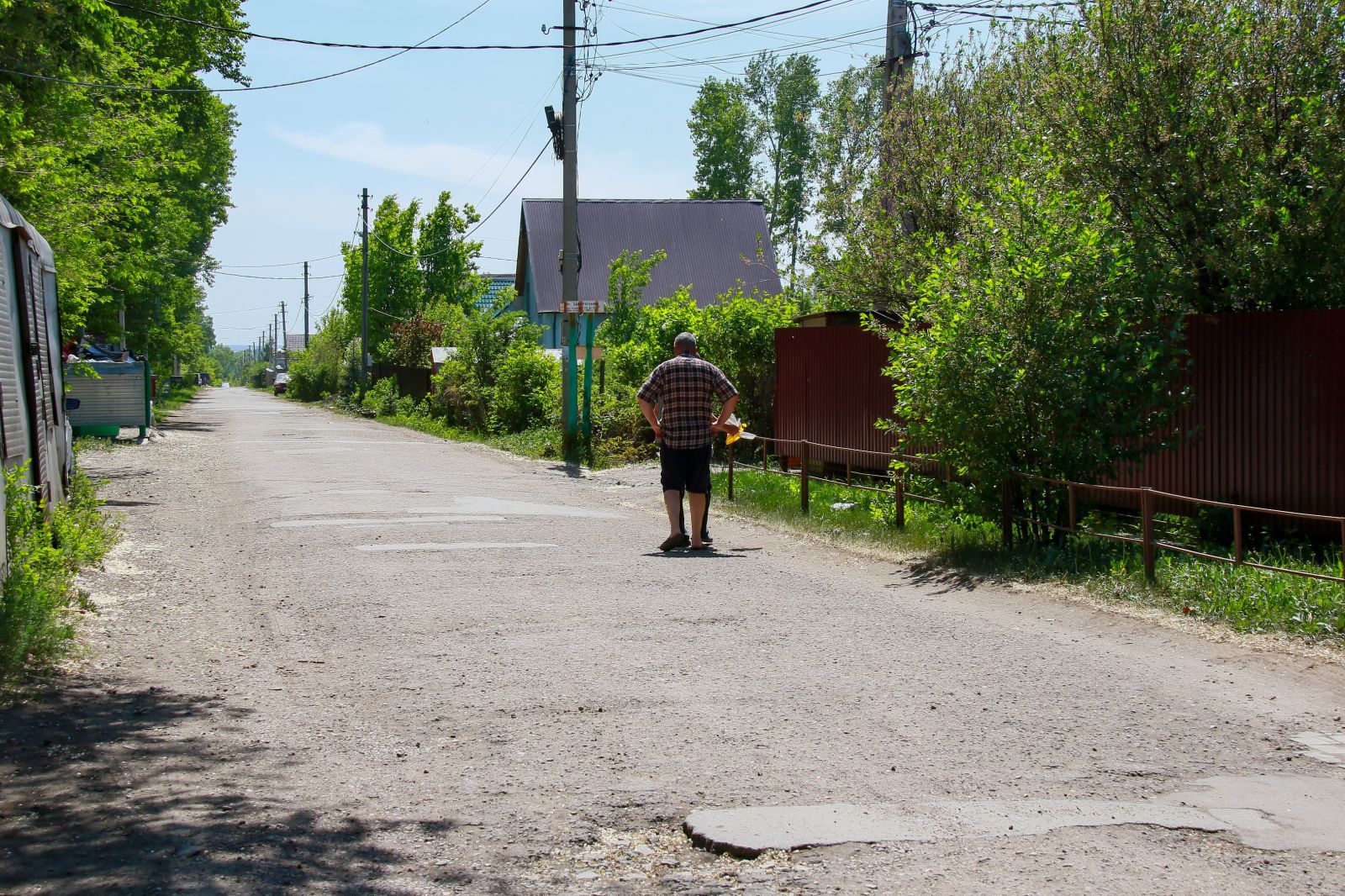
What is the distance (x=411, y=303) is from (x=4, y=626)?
55366 millimetres

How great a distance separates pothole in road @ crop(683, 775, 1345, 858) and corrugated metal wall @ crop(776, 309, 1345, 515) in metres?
5.68

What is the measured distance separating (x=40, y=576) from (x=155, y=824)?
4.20m

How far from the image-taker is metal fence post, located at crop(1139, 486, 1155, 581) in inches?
340

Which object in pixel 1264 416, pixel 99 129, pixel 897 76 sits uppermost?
pixel 897 76

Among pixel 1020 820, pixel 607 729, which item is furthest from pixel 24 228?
pixel 1020 820

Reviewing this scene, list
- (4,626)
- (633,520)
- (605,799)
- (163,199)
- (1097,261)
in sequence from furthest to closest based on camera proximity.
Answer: (163,199) < (633,520) < (1097,261) < (4,626) < (605,799)

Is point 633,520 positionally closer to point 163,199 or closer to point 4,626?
point 4,626

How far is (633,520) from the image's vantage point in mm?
13750

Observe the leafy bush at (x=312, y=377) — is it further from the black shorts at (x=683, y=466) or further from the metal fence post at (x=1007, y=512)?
the metal fence post at (x=1007, y=512)

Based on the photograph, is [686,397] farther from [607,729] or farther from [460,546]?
[607,729]

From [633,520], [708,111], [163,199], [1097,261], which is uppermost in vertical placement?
[708,111]

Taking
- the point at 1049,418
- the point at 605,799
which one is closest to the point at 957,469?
the point at 1049,418

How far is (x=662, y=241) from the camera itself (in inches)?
1909

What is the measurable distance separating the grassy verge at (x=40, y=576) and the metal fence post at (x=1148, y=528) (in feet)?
21.9
